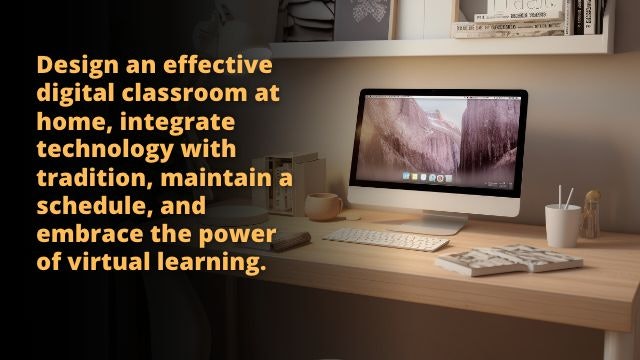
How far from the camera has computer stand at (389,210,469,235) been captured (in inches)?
81.4

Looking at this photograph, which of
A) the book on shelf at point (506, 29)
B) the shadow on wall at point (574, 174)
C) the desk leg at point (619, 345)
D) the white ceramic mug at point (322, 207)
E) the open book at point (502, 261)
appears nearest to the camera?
the desk leg at point (619, 345)

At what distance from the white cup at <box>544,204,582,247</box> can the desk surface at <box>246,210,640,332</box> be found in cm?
3

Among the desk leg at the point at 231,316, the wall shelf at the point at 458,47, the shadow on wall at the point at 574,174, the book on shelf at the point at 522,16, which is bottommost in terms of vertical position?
the desk leg at the point at 231,316

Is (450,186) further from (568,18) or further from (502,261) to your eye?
(568,18)

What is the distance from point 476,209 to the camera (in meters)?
2.03

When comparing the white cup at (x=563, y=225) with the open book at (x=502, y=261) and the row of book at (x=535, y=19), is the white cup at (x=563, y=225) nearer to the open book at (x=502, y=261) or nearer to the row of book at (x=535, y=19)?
the open book at (x=502, y=261)

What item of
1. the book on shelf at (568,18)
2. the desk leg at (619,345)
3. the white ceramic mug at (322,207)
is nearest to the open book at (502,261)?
the desk leg at (619,345)

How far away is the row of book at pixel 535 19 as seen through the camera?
1931mm

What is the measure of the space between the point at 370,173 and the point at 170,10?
85cm

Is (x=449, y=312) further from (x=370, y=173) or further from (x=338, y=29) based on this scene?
(x=338, y=29)

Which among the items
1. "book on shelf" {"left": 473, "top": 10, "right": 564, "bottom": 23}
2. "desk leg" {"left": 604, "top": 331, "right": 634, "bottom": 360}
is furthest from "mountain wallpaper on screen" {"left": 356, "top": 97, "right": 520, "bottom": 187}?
"desk leg" {"left": 604, "top": 331, "right": 634, "bottom": 360}

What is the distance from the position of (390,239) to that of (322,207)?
0.33 meters

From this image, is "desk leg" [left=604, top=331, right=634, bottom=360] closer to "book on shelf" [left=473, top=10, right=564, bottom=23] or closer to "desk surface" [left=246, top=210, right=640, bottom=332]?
"desk surface" [left=246, top=210, right=640, bottom=332]

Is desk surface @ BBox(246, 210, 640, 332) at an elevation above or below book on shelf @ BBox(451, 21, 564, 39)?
below
